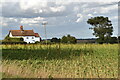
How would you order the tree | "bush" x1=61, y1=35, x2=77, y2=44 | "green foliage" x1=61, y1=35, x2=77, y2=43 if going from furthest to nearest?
the tree
"green foliage" x1=61, y1=35, x2=77, y2=43
"bush" x1=61, y1=35, x2=77, y2=44

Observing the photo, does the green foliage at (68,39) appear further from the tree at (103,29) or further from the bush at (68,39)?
the tree at (103,29)

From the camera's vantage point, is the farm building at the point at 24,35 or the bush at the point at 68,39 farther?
the farm building at the point at 24,35

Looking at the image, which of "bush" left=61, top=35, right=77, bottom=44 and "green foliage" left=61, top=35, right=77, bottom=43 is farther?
"green foliage" left=61, top=35, right=77, bottom=43

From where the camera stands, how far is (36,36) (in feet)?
133

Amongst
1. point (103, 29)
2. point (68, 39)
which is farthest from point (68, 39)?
point (103, 29)

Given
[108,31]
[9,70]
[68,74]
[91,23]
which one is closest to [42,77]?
[68,74]

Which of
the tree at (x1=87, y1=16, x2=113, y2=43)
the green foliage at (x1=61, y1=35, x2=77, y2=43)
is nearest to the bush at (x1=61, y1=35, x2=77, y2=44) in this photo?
the green foliage at (x1=61, y1=35, x2=77, y2=43)

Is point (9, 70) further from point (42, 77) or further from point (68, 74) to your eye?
point (68, 74)

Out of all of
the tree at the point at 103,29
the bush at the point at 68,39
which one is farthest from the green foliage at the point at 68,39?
the tree at the point at 103,29

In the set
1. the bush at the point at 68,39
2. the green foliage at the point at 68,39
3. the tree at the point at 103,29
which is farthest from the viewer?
the tree at the point at 103,29

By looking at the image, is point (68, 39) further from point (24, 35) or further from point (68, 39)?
point (24, 35)

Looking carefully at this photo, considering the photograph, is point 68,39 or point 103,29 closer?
point 68,39

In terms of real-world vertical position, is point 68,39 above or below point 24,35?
below

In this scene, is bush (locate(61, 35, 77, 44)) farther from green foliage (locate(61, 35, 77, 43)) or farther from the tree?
the tree
